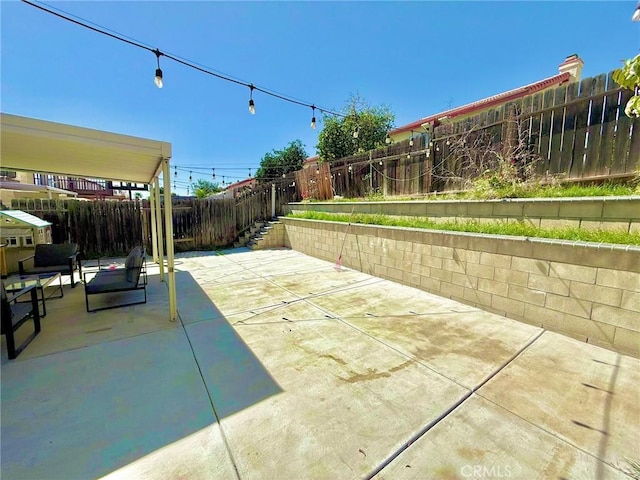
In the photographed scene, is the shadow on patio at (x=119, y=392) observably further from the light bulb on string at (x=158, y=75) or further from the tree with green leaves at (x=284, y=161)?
the tree with green leaves at (x=284, y=161)

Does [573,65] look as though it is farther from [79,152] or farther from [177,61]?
[79,152]

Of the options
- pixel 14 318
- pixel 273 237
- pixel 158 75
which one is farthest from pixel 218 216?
pixel 14 318

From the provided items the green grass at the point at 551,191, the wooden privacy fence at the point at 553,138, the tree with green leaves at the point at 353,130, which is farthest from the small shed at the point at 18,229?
the tree with green leaves at the point at 353,130

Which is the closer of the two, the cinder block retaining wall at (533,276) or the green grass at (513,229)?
the cinder block retaining wall at (533,276)

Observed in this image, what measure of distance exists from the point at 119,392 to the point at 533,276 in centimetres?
457

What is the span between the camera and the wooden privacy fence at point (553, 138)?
12.1 feet

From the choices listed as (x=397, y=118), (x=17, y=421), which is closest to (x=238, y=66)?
(x=17, y=421)

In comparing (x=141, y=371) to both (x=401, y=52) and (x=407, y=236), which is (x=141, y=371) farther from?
(x=401, y=52)

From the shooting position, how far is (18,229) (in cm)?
557

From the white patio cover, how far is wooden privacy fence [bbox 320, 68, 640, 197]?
17.5ft

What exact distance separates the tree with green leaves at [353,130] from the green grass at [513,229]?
9.37 meters

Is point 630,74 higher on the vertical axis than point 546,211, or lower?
higher

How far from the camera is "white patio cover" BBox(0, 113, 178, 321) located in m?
2.73

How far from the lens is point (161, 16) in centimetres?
506
